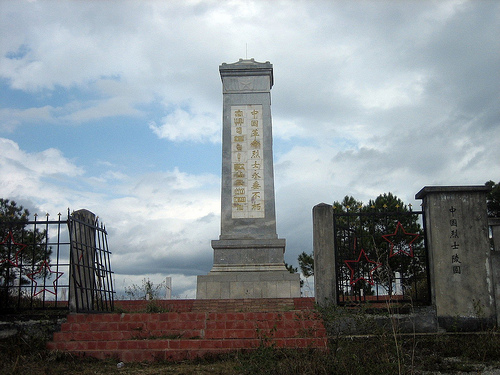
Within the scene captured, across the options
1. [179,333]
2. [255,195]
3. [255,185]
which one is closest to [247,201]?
[255,195]

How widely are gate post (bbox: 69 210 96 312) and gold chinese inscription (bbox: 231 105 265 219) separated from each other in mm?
5324

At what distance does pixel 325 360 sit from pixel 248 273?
296 inches

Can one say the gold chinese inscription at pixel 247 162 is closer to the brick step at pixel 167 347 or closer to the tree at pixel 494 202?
the brick step at pixel 167 347

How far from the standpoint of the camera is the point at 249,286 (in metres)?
12.3

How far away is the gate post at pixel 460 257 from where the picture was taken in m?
7.43

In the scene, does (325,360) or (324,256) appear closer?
(325,360)

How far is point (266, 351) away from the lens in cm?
517

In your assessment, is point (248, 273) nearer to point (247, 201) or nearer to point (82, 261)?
point (247, 201)

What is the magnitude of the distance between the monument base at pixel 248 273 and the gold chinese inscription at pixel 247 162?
0.92 metres

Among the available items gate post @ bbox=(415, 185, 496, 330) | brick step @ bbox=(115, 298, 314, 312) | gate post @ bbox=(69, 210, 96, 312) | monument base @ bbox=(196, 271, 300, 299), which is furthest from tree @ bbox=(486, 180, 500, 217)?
gate post @ bbox=(69, 210, 96, 312)

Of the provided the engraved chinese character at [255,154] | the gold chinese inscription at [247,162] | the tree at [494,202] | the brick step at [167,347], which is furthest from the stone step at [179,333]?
the tree at [494,202]

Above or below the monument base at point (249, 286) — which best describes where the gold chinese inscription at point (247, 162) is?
above

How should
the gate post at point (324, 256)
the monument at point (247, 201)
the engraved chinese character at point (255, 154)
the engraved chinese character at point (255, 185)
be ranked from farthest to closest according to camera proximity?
the engraved chinese character at point (255, 154) → the engraved chinese character at point (255, 185) → the monument at point (247, 201) → the gate post at point (324, 256)

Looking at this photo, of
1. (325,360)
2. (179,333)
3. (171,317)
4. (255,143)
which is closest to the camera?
(325,360)
